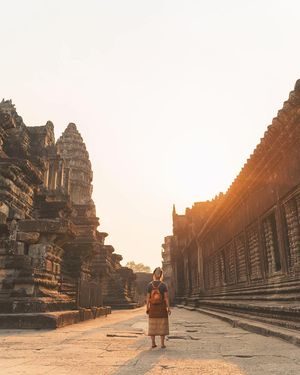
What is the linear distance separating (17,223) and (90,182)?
3388cm

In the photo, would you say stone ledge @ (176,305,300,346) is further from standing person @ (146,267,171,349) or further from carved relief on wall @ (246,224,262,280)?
carved relief on wall @ (246,224,262,280)

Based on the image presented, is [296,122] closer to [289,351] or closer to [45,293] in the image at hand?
[289,351]

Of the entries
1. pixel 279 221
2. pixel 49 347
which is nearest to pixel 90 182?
pixel 279 221

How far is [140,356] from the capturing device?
4.36m

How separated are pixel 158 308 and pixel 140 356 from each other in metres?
1.18

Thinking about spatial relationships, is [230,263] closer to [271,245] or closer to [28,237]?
[271,245]

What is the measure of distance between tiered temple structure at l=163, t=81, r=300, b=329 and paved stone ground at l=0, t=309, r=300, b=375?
1.59 metres

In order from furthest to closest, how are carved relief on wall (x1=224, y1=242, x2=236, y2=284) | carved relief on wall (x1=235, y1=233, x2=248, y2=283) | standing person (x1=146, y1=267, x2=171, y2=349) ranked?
1. carved relief on wall (x1=224, y1=242, x2=236, y2=284)
2. carved relief on wall (x1=235, y1=233, x2=248, y2=283)
3. standing person (x1=146, y1=267, x2=171, y2=349)

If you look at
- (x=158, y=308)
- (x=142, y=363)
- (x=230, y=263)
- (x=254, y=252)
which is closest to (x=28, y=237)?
(x=158, y=308)

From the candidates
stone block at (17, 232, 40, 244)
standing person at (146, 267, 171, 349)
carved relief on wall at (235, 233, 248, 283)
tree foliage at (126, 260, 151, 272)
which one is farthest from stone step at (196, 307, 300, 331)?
tree foliage at (126, 260, 151, 272)

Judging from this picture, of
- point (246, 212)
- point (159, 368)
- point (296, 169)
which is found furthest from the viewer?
point (246, 212)

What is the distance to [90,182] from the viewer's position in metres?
42.6

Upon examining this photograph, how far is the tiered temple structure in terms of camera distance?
7285 mm

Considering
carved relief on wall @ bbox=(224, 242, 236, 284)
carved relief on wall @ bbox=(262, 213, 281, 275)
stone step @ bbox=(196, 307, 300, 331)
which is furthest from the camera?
carved relief on wall @ bbox=(224, 242, 236, 284)
